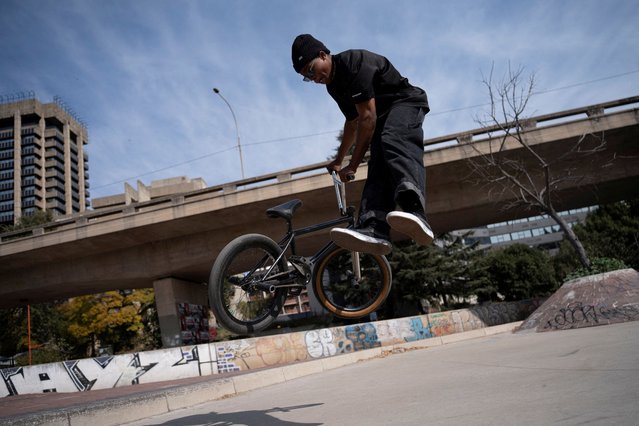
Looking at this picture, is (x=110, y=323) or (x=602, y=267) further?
(x=110, y=323)

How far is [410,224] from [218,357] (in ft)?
47.0

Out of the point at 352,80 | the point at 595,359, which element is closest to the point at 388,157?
the point at 352,80

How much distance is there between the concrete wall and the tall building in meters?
108

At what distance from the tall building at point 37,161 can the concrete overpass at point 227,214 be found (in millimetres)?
98959

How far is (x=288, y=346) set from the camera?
17156mm

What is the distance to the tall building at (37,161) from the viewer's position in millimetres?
110000

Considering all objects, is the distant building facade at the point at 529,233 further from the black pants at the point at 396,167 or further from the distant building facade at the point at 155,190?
the black pants at the point at 396,167

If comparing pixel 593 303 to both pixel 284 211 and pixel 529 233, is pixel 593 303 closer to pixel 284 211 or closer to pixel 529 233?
pixel 284 211

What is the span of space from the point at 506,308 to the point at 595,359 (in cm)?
2187

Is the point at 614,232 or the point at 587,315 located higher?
the point at 614,232

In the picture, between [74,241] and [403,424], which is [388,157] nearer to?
[403,424]

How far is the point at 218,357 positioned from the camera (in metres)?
15.5

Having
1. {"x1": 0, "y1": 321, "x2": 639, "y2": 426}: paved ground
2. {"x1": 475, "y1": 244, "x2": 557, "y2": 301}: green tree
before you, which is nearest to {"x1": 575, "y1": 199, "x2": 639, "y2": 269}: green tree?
{"x1": 475, "y1": 244, "x2": 557, "y2": 301}: green tree

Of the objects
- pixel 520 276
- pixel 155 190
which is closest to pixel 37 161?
pixel 155 190
